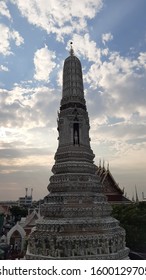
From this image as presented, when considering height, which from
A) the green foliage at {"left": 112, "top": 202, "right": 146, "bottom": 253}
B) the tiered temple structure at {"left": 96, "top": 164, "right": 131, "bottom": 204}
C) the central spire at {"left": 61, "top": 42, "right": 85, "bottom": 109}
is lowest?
the green foliage at {"left": 112, "top": 202, "right": 146, "bottom": 253}

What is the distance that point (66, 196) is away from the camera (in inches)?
632

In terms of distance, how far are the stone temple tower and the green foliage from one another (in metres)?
7.43

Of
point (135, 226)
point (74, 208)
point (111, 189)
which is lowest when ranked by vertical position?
point (135, 226)

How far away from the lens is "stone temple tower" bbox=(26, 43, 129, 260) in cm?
1488

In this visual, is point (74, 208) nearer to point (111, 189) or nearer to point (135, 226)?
point (135, 226)

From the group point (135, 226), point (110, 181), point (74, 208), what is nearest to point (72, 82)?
point (74, 208)

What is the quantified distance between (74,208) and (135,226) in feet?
33.9

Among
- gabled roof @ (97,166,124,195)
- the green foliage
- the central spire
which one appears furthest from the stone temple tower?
gabled roof @ (97,166,124,195)

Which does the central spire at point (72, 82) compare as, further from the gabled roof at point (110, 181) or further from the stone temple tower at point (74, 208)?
the gabled roof at point (110, 181)

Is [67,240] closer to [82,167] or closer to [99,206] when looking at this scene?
[99,206]

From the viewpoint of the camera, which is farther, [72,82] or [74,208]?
[72,82]

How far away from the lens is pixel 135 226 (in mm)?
24062

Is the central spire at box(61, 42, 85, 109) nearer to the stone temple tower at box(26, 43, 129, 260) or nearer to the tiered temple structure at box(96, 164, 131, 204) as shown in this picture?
the stone temple tower at box(26, 43, 129, 260)
